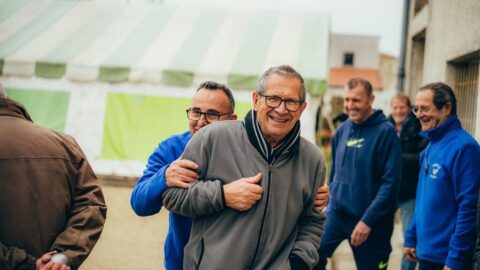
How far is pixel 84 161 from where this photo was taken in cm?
260

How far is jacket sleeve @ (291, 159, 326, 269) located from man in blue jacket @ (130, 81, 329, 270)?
0.05 m

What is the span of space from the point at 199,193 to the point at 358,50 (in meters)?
49.0

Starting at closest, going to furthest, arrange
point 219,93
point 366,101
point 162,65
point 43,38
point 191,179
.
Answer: point 191,179
point 219,93
point 366,101
point 162,65
point 43,38

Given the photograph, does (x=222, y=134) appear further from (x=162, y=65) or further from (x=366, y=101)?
(x=162, y=65)

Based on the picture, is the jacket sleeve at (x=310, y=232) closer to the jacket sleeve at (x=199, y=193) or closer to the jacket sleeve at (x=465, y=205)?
the jacket sleeve at (x=199, y=193)

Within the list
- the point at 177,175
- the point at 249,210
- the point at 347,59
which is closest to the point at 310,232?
the point at 249,210

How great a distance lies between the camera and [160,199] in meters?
2.23

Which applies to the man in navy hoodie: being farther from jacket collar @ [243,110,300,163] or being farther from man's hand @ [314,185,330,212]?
jacket collar @ [243,110,300,163]

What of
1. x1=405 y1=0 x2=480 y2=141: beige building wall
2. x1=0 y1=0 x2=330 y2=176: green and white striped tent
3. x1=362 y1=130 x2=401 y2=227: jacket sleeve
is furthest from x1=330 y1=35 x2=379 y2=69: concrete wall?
x1=362 y1=130 x2=401 y2=227: jacket sleeve

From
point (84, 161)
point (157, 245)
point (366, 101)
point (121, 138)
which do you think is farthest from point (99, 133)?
point (84, 161)

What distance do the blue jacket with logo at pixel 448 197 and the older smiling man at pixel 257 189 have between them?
1305mm

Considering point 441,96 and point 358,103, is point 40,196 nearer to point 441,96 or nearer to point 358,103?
point 441,96

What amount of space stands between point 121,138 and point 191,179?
26.3ft

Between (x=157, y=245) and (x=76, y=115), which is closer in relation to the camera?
(x=157, y=245)
